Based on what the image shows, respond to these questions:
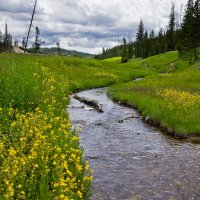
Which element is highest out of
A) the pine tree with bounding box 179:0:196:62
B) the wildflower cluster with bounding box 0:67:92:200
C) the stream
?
the pine tree with bounding box 179:0:196:62

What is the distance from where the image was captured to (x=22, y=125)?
374 inches

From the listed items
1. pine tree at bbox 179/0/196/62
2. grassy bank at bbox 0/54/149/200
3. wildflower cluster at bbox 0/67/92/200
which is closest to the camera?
wildflower cluster at bbox 0/67/92/200

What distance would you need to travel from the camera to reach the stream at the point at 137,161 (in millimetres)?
9727

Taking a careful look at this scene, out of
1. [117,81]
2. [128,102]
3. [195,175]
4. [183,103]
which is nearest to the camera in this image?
[195,175]

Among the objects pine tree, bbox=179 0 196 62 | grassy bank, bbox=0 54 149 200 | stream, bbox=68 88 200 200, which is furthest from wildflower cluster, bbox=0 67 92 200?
pine tree, bbox=179 0 196 62

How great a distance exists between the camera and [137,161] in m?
12.3

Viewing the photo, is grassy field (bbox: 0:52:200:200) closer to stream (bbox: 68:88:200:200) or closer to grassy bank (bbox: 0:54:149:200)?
grassy bank (bbox: 0:54:149:200)

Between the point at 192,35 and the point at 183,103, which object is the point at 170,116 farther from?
the point at 192,35

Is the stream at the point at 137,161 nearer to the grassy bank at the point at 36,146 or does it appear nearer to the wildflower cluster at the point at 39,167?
the grassy bank at the point at 36,146

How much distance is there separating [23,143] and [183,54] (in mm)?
70924

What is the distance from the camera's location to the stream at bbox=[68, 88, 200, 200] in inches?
383

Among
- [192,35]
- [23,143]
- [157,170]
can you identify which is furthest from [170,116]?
[192,35]

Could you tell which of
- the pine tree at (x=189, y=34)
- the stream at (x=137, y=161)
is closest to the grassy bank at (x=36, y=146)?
the stream at (x=137, y=161)

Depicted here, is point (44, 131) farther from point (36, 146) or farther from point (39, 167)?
point (39, 167)
